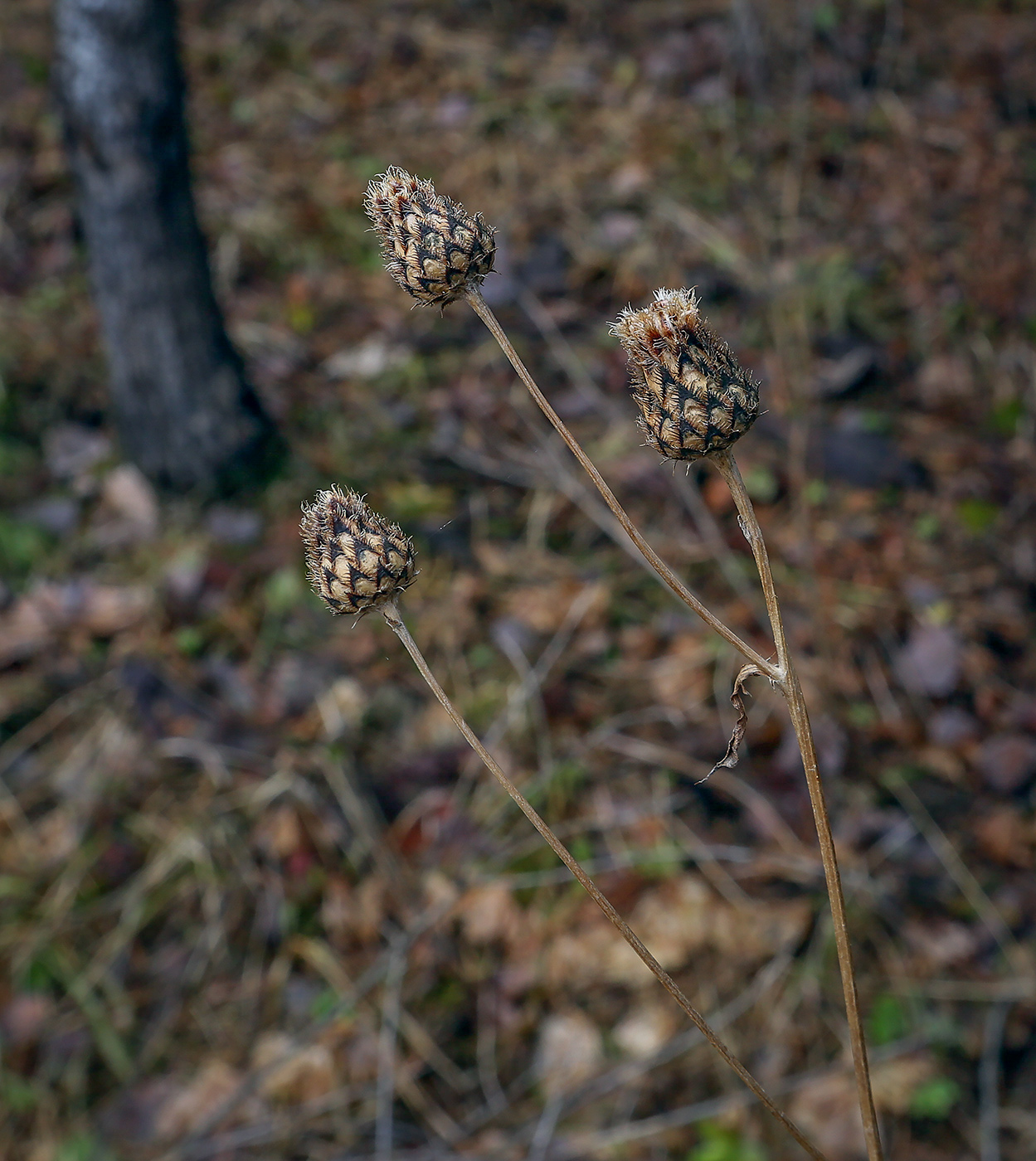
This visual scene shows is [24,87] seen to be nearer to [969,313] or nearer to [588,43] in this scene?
[588,43]

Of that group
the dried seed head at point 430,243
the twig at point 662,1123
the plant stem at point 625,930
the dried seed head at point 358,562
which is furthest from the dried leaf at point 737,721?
the twig at point 662,1123

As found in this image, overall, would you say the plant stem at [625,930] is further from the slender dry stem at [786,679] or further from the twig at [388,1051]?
the twig at [388,1051]

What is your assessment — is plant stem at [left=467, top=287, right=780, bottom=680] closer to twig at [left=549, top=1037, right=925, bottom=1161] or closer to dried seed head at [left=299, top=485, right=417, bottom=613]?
dried seed head at [left=299, top=485, right=417, bottom=613]

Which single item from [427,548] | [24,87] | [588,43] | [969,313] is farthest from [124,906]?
[588,43]

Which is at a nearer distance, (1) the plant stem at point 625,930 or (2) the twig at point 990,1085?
(1) the plant stem at point 625,930

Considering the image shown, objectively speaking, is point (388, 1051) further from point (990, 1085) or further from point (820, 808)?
point (820, 808)

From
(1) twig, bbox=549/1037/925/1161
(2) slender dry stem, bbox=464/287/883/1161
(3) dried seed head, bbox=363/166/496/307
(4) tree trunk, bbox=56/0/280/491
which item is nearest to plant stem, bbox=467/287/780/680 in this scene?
(2) slender dry stem, bbox=464/287/883/1161
